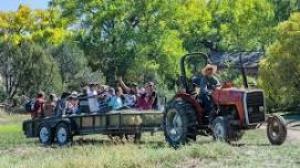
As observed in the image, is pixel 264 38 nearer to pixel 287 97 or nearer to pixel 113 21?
pixel 113 21

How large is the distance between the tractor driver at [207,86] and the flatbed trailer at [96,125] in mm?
3323

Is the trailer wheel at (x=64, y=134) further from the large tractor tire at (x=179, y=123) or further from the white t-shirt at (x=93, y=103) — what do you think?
the large tractor tire at (x=179, y=123)

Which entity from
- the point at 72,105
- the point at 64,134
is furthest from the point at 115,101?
the point at 64,134

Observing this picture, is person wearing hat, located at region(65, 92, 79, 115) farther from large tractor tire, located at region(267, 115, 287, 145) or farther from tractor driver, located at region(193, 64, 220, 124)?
large tractor tire, located at region(267, 115, 287, 145)

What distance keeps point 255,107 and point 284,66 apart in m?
17.6

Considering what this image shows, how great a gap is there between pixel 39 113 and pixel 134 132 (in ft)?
17.0

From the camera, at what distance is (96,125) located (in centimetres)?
2008

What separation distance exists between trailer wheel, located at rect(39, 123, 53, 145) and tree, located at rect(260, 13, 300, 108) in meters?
15.4

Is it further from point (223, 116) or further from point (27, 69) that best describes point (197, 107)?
point (27, 69)

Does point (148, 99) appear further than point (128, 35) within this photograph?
No

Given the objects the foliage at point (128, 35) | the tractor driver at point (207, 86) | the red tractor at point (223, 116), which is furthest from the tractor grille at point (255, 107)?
the foliage at point (128, 35)

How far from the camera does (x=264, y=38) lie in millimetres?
57375

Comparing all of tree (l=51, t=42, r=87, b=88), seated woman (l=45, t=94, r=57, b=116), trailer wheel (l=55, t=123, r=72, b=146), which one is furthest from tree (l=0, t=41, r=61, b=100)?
trailer wheel (l=55, t=123, r=72, b=146)

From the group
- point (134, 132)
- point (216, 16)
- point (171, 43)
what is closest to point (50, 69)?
point (171, 43)
